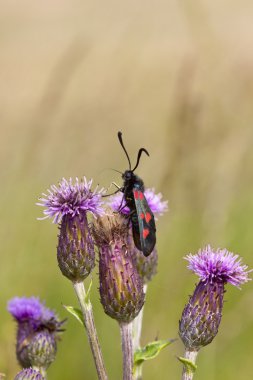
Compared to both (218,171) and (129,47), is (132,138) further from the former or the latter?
(218,171)

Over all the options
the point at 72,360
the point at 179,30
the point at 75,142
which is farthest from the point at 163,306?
the point at 179,30

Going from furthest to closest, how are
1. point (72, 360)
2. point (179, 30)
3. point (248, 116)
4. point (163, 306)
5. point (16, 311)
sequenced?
point (179, 30), point (248, 116), point (72, 360), point (163, 306), point (16, 311)

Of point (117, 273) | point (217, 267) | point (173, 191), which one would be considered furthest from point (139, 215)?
point (173, 191)

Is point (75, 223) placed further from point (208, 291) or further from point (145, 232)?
point (208, 291)

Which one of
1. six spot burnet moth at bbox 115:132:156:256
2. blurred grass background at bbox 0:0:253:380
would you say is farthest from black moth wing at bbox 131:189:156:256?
blurred grass background at bbox 0:0:253:380

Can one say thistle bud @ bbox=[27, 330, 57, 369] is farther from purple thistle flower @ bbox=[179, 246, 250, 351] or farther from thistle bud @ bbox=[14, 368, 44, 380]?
purple thistle flower @ bbox=[179, 246, 250, 351]

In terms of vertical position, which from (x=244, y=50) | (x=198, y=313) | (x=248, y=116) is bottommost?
(x=198, y=313)

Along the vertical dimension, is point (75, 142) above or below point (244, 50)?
above
